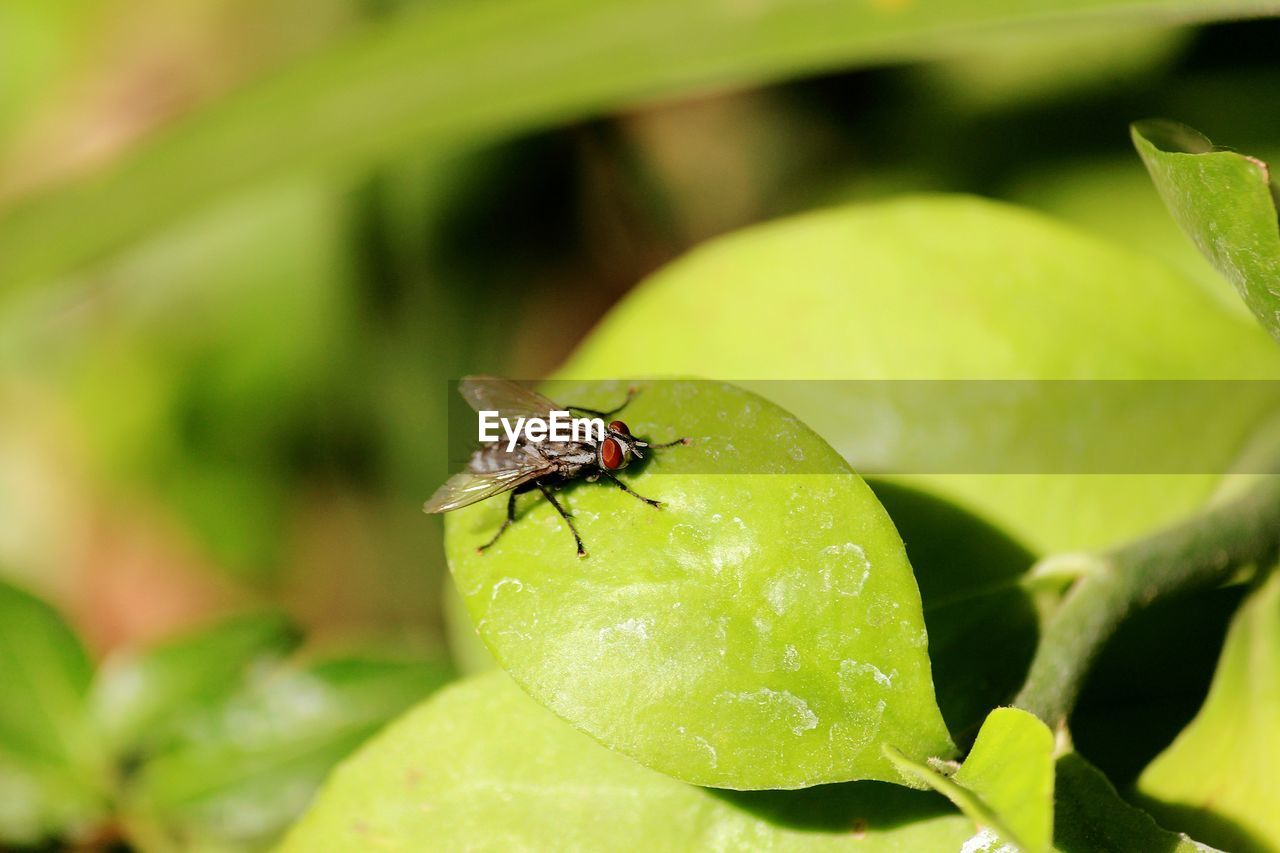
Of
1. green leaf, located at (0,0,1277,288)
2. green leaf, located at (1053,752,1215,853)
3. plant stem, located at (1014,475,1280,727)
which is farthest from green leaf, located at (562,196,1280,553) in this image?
green leaf, located at (0,0,1277,288)

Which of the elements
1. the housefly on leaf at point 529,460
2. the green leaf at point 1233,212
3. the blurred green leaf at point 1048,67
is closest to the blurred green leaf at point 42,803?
the housefly on leaf at point 529,460

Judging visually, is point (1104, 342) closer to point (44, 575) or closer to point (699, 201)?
point (699, 201)

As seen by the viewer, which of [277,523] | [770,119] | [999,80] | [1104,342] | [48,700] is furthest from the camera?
[277,523]

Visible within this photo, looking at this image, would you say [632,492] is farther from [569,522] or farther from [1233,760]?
[1233,760]

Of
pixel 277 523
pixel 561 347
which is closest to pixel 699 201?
pixel 561 347

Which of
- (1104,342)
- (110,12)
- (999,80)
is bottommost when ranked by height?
(1104,342)

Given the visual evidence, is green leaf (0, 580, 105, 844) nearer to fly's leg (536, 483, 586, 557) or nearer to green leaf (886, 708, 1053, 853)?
fly's leg (536, 483, 586, 557)
